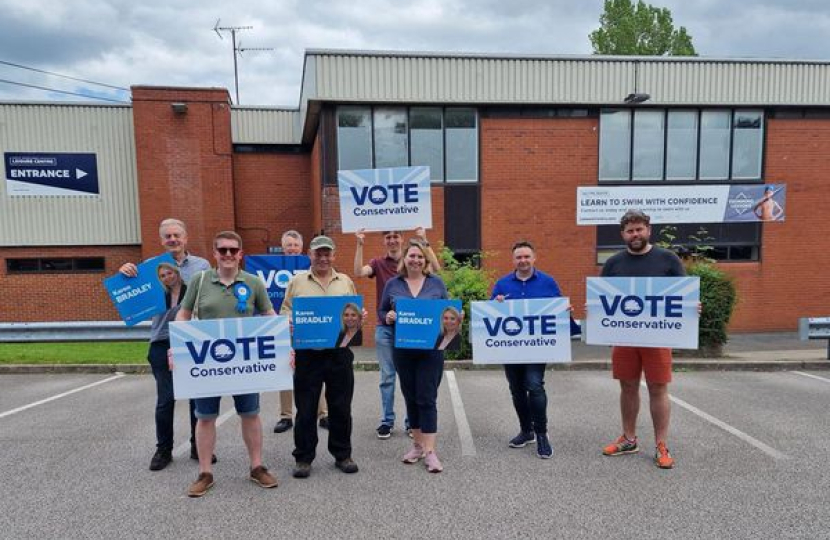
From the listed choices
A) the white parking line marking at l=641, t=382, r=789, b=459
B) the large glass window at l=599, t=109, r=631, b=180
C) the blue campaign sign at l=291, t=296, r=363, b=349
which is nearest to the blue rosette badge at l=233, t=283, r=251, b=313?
the blue campaign sign at l=291, t=296, r=363, b=349

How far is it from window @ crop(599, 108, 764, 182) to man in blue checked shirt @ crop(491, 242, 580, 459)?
347 inches

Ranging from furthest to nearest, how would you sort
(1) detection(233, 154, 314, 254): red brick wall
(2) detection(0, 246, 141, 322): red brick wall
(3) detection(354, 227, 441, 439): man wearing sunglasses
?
(1) detection(233, 154, 314, 254): red brick wall → (2) detection(0, 246, 141, 322): red brick wall → (3) detection(354, 227, 441, 439): man wearing sunglasses

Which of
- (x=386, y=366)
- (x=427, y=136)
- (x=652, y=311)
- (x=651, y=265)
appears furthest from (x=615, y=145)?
(x=386, y=366)

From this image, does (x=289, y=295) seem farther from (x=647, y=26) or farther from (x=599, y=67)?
(x=647, y=26)

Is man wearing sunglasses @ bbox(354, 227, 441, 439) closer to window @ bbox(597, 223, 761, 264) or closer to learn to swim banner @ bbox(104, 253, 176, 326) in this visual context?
learn to swim banner @ bbox(104, 253, 176, 326)

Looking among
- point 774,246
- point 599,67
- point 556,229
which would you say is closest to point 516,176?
point 556,229

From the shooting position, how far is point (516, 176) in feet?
38.2

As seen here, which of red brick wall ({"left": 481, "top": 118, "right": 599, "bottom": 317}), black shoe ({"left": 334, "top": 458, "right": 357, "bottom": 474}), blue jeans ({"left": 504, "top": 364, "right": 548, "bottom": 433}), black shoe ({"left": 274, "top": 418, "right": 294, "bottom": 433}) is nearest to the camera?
black shoe ({"left": 334, "top": 458, "right": 357, "bottom": 474})

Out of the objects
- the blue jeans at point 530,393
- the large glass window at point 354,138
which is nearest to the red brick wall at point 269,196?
the large glass window at point 354,138

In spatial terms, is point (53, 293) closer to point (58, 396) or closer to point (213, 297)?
point (58, 396)

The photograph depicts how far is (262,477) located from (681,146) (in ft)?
40.4

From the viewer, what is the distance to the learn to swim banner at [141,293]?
12.9 feet

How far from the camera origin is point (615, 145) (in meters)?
12.0

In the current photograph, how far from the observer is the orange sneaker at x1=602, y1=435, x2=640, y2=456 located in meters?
4.23
